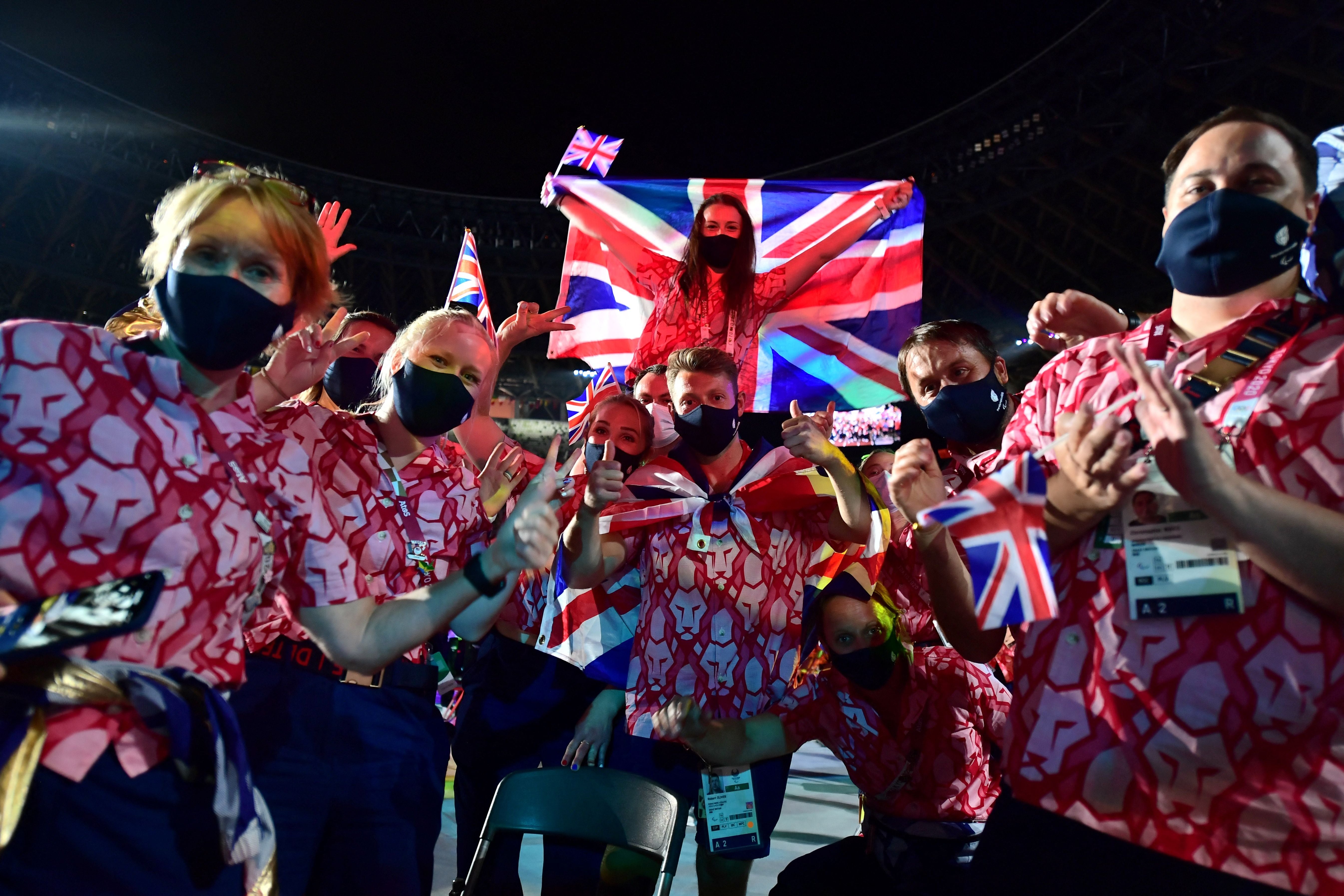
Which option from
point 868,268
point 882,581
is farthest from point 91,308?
point 882,581

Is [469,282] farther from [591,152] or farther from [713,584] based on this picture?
[713,584]

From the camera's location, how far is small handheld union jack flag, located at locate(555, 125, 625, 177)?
14.7 feet

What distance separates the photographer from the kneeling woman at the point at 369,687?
1802 millimetres

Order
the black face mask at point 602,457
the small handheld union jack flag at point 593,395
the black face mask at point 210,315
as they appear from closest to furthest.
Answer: the black face mask at point 210,315 < the black face mask at point 602,457 < the small handheld union jack flag at point 593,395

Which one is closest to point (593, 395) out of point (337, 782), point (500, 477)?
point (500, 477)

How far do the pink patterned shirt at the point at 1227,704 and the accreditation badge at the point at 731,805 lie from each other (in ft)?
4.36

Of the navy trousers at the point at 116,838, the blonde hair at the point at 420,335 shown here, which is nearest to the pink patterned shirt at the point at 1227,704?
the navy trousers at the point at 116,838

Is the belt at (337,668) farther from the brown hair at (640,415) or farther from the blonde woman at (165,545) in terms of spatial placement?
the brown hair at (640,415)

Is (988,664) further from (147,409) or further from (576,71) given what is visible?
(576,71)

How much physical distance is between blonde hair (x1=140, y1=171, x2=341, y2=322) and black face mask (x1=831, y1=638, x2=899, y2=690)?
1.77 m

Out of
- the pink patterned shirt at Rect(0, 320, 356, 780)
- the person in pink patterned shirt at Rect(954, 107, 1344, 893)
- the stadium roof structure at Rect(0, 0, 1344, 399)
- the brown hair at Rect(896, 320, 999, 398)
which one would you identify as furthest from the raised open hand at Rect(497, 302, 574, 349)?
the stadium roof structure at Rect(0, 0, 1344, 399)

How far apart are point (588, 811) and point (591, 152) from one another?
346 cm

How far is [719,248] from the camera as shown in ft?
12.1

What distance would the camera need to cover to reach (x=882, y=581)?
9.40 ft
